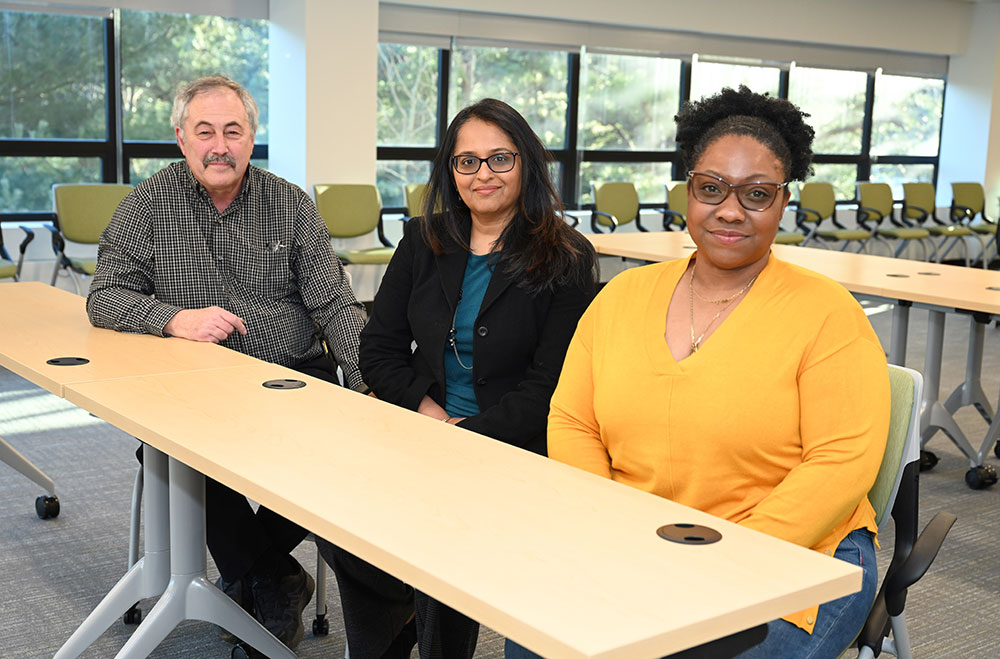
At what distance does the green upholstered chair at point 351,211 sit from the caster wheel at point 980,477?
3.74 m

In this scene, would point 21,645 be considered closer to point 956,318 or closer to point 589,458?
point 589,458

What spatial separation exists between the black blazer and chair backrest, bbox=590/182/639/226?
5857 millimetres

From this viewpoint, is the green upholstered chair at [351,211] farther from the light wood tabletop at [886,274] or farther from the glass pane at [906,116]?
the glass pane at [906,116]

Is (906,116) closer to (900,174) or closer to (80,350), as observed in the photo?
(900,174)

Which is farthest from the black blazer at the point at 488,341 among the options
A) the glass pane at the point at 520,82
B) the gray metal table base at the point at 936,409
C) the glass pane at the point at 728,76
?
the glass pane at the point at 728,76

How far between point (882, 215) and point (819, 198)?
0.67 m

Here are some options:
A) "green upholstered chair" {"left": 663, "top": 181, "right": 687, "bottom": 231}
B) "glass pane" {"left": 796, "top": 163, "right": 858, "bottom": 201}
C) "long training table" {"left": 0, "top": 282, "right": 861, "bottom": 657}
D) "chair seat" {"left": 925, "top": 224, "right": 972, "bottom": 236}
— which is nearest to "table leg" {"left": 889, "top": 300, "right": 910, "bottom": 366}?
"long training table" {"left": 0, "top": 282, "right": 861, "bottom": 657}

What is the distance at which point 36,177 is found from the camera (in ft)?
21.6

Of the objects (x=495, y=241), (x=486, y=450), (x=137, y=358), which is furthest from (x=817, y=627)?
(x=137, y=358)

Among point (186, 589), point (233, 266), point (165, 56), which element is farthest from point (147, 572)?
point (165, 56)

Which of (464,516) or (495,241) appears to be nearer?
(464,516)

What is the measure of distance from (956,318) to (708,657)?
791cm

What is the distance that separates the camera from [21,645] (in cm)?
254

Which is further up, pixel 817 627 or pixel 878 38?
pixel 878 38
